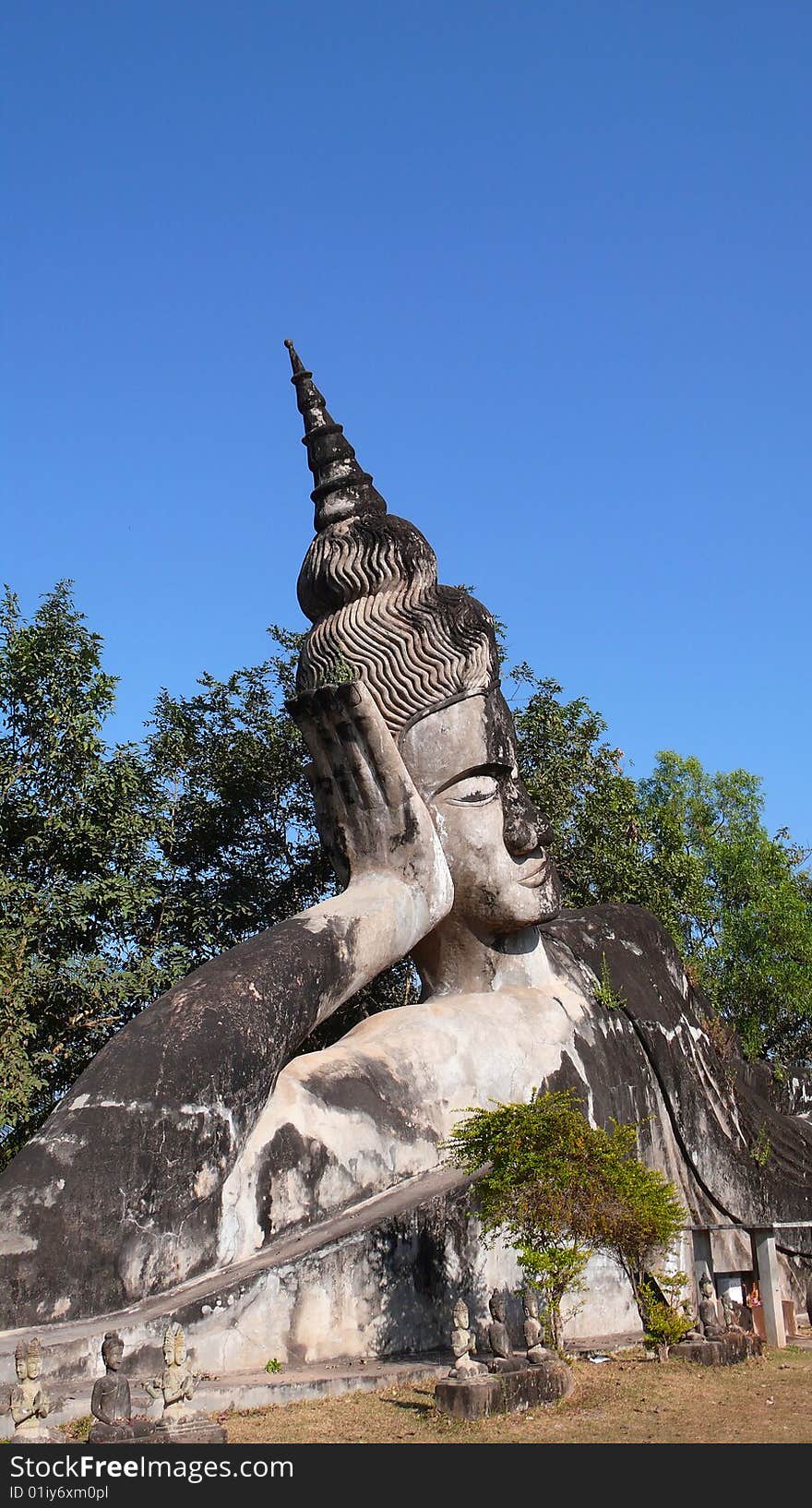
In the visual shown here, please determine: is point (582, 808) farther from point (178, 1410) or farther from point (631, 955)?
point (178, 1410)

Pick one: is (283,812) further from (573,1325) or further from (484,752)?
(573,1325)

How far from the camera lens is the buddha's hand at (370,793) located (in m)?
11.3

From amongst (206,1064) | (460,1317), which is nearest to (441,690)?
(206,1064)

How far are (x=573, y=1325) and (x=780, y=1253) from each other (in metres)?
3.38

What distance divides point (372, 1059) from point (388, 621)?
3816 mm

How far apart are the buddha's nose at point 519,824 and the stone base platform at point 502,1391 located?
5.15 m

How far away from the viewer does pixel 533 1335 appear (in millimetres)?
8008

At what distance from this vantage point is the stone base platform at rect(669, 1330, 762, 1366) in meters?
8.98

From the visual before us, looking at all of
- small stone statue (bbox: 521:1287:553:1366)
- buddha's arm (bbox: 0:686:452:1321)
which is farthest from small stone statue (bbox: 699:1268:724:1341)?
buddha's arm (bbox: 0:686:452:1321)

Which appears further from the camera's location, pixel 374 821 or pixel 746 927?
pixel 746 927
